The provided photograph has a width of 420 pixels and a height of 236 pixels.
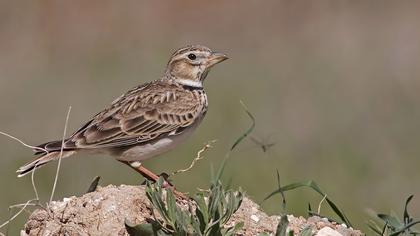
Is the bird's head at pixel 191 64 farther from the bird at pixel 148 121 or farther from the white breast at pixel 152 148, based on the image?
the white breast at pixel 152 148

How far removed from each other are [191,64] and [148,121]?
76 cm

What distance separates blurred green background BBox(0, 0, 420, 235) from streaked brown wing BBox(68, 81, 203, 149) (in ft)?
3.15

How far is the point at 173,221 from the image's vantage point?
515 cm

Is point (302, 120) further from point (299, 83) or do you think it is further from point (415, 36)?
point (415, 36)

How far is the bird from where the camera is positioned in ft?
23.6

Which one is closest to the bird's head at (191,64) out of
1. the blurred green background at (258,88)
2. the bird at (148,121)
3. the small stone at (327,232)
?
the bird at (148,121)

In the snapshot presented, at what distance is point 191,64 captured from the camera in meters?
8.21

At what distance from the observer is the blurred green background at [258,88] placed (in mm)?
10836

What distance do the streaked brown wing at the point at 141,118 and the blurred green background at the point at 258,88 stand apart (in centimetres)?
96

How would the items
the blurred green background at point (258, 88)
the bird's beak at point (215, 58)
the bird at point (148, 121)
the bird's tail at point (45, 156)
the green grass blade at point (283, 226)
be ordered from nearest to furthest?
the green grass blade at point (283, 226) < the bird's tail at point (45, 156) < the bird at point (148, 121) < the bird's beak at point (215, 58) < the blurred green background at point (258, 88)

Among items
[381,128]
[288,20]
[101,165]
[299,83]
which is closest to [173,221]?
[101,165]

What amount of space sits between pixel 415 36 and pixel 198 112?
9.69 m

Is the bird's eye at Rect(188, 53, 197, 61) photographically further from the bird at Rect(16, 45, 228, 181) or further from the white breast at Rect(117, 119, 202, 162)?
the white breast at Rect(117, 119, 202, 162)

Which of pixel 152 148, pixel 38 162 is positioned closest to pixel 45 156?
pixel 38 162
